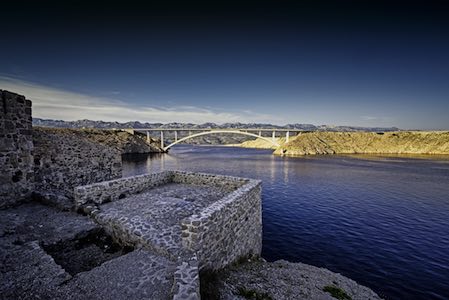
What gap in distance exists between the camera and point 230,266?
762 cm

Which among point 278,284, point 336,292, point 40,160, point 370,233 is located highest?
point 40,160

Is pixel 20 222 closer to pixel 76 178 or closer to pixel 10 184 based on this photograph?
pixel 10 184

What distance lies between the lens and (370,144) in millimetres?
82500

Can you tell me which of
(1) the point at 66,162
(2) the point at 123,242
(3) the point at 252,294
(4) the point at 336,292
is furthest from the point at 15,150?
(4) the point at 336,292

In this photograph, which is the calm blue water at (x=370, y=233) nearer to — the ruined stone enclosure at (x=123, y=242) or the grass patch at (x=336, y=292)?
the grass patch at (x=336, y=292)

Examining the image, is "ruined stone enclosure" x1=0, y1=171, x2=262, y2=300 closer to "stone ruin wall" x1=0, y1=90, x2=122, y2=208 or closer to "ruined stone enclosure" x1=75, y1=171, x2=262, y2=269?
"ruined stone enclosure" x1=75, y1=171, x2=262, y2=269

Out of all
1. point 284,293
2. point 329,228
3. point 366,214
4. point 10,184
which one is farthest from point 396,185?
point 10,184

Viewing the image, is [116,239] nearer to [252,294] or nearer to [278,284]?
[252,294]

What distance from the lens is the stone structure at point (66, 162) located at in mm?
11172

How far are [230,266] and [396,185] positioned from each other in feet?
104

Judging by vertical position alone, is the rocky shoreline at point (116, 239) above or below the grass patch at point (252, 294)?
above

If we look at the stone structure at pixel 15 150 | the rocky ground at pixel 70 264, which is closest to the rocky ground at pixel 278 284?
the rocky ground at pixel 70 264

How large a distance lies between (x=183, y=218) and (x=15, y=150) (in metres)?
8.23

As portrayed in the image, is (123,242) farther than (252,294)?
Yes
